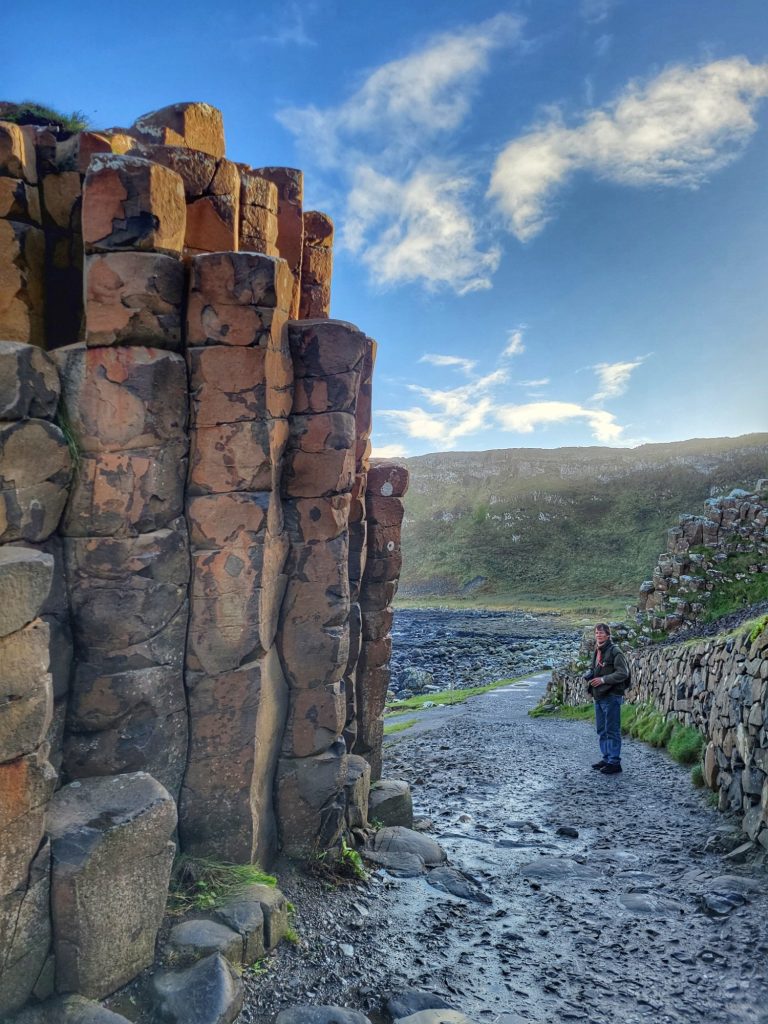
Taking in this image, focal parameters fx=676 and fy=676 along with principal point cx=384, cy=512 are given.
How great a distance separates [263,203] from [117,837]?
810 centimetres

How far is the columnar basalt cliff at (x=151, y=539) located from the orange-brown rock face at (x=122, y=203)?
0.07 ft

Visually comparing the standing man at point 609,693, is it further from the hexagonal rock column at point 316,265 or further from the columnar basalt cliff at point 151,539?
the hexagonal rock column at point 316,265

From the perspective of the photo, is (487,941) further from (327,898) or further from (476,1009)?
(327,898)

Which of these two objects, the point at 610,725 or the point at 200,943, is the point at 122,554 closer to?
the point at 200,943

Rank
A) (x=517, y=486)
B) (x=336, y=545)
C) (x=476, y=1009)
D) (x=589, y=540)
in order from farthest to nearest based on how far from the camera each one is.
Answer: (x=517, y=486), (x=589, y=540), (x=336, y=545), (x=476, y=1009)

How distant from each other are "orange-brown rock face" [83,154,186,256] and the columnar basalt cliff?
22mm

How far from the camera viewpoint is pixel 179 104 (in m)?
9.52

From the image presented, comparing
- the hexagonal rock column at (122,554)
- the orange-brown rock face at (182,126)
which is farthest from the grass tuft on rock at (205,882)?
the orange-brown rock face at (182,126)

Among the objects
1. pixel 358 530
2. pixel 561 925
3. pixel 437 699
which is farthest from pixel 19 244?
pixel 437 699

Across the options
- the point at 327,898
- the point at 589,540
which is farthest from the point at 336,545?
the point at 589,540

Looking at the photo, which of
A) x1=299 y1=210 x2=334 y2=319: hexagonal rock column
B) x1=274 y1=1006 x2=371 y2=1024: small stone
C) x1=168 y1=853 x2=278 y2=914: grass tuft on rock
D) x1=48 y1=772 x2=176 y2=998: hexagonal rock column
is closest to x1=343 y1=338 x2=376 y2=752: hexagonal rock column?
x1=299 y1=210 x2=334 y2=319: hexagonal rock column

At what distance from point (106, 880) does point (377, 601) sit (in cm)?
701

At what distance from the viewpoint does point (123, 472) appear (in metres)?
7.31

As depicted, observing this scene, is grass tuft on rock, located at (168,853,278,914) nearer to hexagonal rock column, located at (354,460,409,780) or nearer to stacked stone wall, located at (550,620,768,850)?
hexagonal rock column, located at (354,460,409,780)
